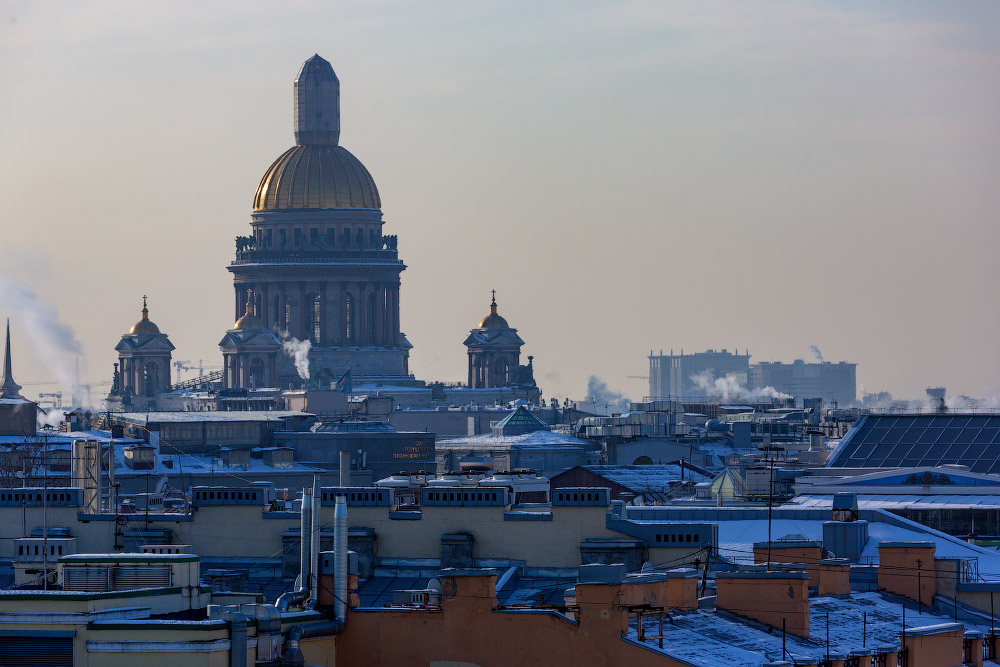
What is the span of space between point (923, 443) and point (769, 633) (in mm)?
55845

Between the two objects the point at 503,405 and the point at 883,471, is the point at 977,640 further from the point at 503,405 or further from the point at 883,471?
the point at 503,405

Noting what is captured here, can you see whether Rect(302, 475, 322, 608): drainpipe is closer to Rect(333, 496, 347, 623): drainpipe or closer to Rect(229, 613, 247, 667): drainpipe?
Rect(333, 496, 347, 623): drainpipe

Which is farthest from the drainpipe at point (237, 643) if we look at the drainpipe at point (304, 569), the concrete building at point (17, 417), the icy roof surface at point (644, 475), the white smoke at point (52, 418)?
the white smoke at point (52, 418)

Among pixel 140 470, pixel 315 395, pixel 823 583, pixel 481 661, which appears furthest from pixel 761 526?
pixel 315 395

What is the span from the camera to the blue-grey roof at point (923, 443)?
97.2 meters

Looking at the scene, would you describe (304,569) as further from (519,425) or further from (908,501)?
(519,425)

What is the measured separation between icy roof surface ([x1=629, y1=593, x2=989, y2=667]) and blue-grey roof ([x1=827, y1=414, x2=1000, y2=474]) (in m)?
47.8

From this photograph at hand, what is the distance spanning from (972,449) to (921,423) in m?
2.72

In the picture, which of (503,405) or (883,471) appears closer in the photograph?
(883,471)

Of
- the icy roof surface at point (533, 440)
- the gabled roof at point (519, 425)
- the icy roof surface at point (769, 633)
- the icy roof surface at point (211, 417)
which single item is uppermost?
the icy roof surface at point (211, 417)

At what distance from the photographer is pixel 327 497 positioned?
61.7 metres

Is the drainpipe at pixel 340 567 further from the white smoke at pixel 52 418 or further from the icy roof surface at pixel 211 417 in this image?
the white smoke at pixel 52 418

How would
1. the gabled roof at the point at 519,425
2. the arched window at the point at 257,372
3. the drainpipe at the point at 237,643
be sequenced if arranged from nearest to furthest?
the drainpipe at the point at 237,643, the gabled roof at the point at 519,425, the arched window at the point at 257,372

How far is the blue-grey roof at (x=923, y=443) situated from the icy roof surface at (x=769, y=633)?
4776cm
